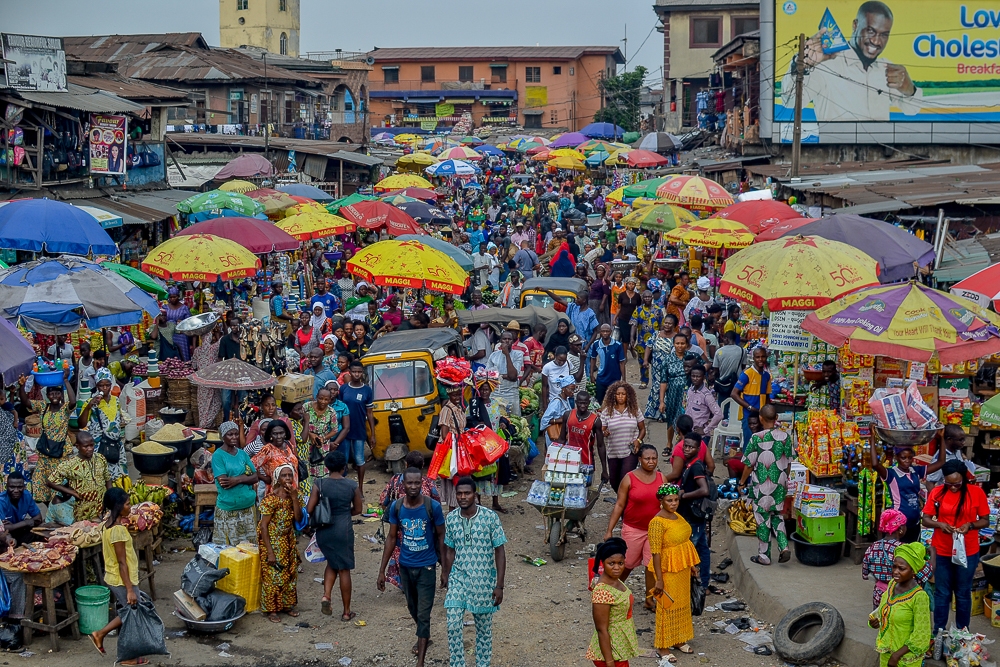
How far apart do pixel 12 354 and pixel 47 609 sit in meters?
2.14

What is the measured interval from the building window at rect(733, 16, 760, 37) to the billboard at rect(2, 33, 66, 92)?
1732 inches

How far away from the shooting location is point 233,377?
460 inches

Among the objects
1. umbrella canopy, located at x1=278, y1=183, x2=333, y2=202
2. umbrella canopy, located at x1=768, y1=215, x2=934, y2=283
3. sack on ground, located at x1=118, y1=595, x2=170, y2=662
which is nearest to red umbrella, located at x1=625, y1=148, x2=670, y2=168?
umbrella canopy, located at x1=278, y1=183, x2=333, y2=202

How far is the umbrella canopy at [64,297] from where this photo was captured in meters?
12.0

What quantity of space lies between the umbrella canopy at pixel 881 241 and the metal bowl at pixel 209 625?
833 cm

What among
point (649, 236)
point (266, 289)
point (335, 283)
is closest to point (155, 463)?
point (266, 289)

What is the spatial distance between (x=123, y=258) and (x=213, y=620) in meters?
14.4

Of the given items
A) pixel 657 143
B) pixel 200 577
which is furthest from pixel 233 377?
pixel 657 143

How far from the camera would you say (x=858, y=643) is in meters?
8.01

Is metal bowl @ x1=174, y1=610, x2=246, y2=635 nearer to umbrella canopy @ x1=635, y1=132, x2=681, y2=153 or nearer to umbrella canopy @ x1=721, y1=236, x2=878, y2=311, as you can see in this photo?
umbrella canopy @ x1=721, y1=236, x2=878, y2=311

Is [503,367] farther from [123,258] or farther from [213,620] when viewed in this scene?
[123,258]

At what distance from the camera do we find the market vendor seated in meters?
8.88

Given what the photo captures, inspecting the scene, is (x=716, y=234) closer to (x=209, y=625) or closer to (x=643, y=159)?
(x=209, y=625)

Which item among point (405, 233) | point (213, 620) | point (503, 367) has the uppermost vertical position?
point (405, 233)
